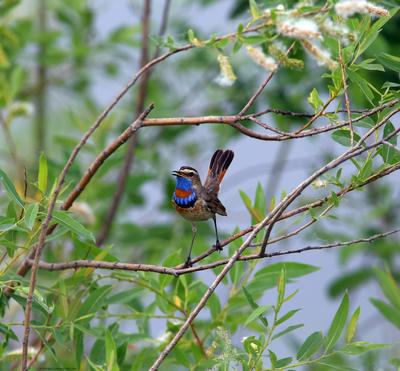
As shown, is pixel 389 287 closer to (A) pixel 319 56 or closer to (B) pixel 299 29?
(A) pixel 319 56

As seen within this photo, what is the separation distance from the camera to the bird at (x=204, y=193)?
336cm

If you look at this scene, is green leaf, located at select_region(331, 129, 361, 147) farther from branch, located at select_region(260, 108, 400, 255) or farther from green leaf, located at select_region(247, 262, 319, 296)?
green leaf, located at select_region(247, 262, 319, 296)

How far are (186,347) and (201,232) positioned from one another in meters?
2.33

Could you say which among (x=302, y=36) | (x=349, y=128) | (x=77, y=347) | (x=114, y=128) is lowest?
(x=77, y=347)

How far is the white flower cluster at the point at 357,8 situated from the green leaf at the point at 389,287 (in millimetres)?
977

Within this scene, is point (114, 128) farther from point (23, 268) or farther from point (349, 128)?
point (349, 128)

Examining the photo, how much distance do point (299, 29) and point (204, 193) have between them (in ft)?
3.17

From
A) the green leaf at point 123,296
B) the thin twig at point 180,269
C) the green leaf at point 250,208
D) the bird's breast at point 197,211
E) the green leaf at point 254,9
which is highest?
the green leaf at point 254,9

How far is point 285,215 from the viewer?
2359mm

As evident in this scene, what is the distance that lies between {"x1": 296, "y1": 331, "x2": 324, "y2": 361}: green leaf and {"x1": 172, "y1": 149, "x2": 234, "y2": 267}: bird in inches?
35.7

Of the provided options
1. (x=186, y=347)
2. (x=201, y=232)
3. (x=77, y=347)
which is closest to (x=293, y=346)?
(x=201, y=232)

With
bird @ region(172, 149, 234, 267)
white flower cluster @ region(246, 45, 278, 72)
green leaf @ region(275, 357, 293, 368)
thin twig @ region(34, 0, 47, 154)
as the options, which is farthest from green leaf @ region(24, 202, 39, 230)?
thin twig @ region(34, 0, 47, 154)

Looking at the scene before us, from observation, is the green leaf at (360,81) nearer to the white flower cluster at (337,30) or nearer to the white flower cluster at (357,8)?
the white flower cluster at (357,8)

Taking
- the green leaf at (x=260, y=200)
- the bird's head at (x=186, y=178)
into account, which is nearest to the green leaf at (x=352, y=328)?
the green leaf at (x=260, y=200)
